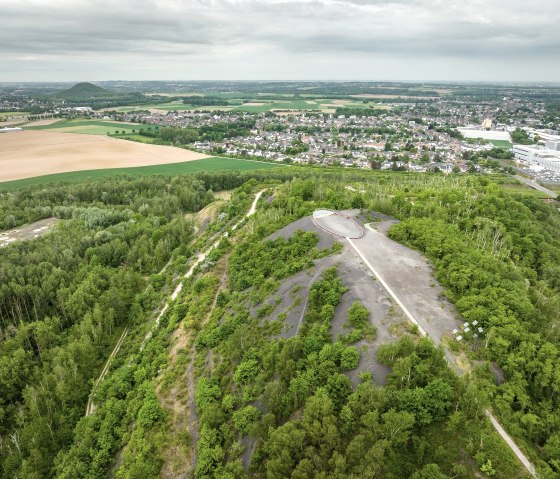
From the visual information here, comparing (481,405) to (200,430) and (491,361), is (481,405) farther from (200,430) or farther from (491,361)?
(200,430)

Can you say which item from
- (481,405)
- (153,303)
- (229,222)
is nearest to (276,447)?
(481,405)

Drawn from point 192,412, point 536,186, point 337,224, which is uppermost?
point 337,224

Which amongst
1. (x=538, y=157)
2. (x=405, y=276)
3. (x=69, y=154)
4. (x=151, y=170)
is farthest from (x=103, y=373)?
(x=538, y=157)

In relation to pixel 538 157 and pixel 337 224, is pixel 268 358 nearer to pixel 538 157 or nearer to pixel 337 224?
pixel 337 224

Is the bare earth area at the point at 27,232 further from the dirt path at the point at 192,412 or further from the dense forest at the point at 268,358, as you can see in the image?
the dirt path at the point at 192,412

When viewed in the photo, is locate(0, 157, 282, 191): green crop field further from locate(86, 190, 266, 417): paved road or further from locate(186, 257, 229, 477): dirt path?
locate(186, 257, 229, 477): dirt path

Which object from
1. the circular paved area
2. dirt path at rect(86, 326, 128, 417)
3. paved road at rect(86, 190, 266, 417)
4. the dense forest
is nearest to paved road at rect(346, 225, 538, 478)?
the dense forest
